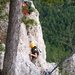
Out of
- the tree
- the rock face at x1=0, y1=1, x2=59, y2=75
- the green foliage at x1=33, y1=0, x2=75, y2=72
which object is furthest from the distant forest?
the tree

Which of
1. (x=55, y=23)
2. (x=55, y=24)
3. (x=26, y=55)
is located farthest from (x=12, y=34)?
(x=55, y=23)

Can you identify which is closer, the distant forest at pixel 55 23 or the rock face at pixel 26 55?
the rock face at pixel 26 55

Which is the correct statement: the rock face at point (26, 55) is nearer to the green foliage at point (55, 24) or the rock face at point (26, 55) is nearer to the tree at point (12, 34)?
the tree at point (12, 34)

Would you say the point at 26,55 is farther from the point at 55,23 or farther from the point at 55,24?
the point at 55,23

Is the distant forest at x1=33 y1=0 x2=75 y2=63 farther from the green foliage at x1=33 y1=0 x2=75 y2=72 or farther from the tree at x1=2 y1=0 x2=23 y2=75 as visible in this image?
the tree at x1=2 y1=0 x2=23 y2=75

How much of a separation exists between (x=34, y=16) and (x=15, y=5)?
866 centimetres

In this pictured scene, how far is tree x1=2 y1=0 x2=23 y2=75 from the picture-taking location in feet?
10.5

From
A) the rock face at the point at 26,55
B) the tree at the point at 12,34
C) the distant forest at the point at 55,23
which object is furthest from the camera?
the distant forest at the point at 55,23

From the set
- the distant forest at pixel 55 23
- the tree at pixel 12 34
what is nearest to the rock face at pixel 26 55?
the tree at pixel 12 34

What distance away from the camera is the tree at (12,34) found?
319 cm

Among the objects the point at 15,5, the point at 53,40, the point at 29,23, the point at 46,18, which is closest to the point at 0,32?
the point at 29,23

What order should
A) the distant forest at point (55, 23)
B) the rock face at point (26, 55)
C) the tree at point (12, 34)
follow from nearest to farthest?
the tree at point (12, 34), the rock face at point (26, 55), the distant forest at point (55, 23)

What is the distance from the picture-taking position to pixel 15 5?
3.15 metres

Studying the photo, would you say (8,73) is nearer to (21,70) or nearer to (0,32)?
(21,70)
